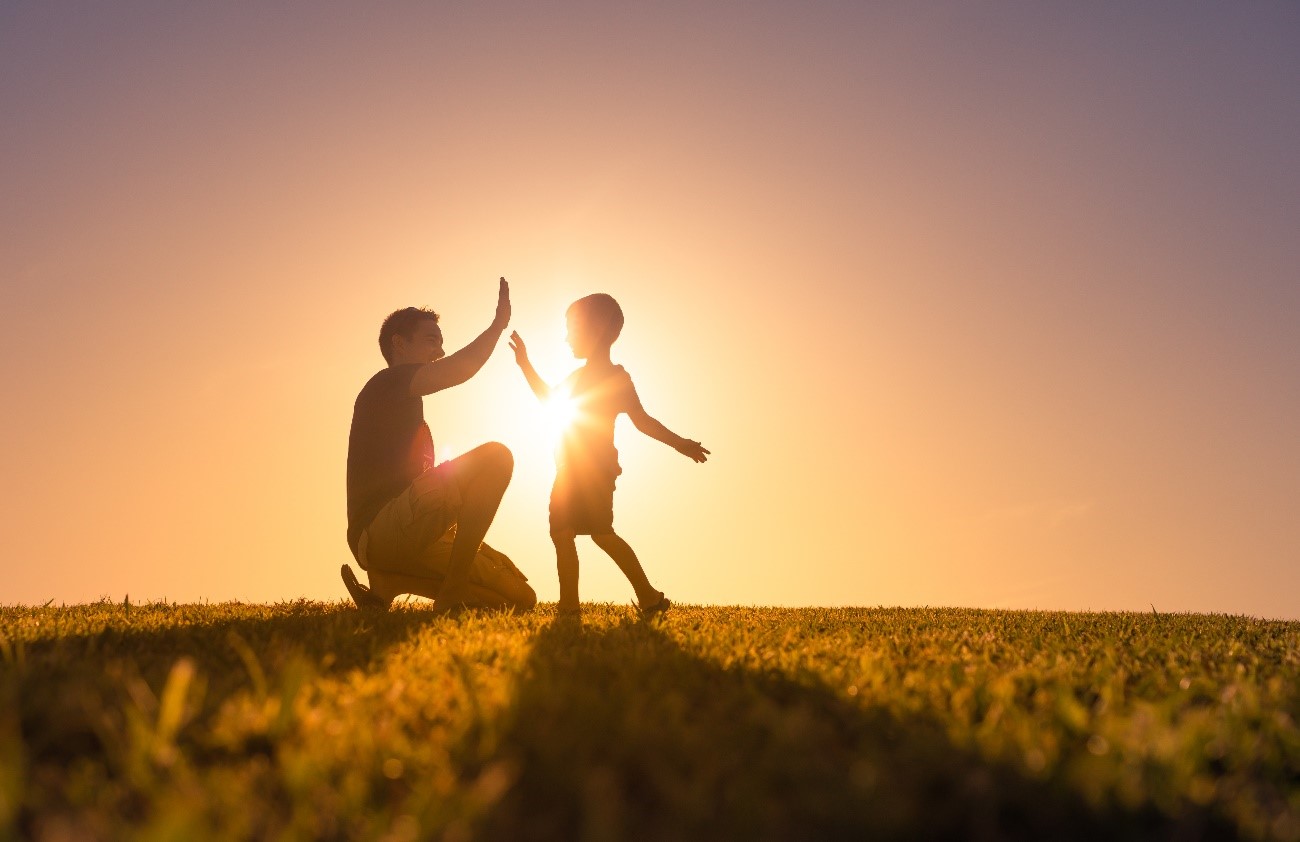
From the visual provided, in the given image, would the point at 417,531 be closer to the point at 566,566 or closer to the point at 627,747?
the point at 566,566

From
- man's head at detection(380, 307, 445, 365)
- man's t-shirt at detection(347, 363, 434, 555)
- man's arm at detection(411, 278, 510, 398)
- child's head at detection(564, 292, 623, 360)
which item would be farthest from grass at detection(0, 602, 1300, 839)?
child's head at detection(564, 292, 623, 360)

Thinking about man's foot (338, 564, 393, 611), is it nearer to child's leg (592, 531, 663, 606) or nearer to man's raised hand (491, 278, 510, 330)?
child's leg (592, 531, 663, 606)

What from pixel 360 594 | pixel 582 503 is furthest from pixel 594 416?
pixel 360 594

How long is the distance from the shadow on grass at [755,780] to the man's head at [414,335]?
4736mm

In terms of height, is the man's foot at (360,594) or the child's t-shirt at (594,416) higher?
the child's t-shirt at (594,416)

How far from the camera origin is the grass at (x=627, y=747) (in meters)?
1.62

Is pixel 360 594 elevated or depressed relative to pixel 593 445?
depressed

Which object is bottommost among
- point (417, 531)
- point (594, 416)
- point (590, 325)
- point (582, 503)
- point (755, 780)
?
point (755, 780)

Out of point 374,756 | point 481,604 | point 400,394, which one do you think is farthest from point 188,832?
point 481,604

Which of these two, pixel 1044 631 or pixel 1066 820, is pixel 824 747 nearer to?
pixel 1066 820

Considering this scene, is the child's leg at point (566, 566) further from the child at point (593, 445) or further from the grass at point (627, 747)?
the grass at point (627, 747)

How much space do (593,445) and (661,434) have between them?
22.5 inches

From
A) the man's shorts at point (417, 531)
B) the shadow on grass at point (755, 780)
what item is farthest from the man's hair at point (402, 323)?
the shadow on grass at point (755, 780)

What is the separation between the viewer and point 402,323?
23.1 feet
